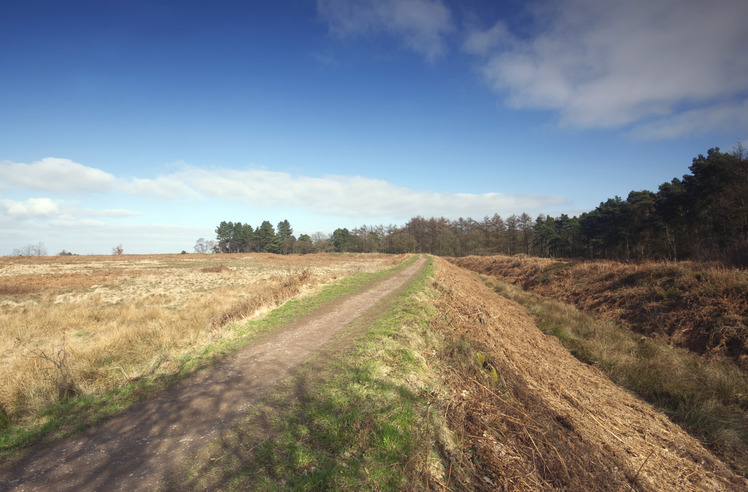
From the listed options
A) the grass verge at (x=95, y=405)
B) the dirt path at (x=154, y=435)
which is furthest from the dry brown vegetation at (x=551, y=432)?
the grass verge at (x=95, y=405)

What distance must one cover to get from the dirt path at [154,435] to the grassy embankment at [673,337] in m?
9.38

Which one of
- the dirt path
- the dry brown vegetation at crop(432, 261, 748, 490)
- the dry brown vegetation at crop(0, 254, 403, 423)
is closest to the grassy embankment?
the dry brown vegetation at crop(432, 261, 748, 490)

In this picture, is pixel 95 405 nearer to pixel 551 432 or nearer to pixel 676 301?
pixel 551 432

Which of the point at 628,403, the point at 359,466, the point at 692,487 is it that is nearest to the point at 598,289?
the point at 628,403

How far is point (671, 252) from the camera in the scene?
31.9m

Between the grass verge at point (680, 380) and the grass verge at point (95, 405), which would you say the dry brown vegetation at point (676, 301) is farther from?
the grass verge at point (95, 405)

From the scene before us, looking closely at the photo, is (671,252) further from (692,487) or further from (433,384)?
(433,384)

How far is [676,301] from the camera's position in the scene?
13773 millimetres

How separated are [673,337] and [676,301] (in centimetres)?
314

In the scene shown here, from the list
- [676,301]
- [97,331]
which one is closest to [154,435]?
[97,331]

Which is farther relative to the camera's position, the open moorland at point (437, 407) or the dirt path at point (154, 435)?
the open moorland at point (437, 407)

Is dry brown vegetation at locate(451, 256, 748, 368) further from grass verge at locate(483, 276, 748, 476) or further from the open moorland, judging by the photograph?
the open moorland

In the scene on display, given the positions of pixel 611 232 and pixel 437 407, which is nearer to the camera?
pixel 437 407

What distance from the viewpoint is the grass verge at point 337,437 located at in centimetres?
310
